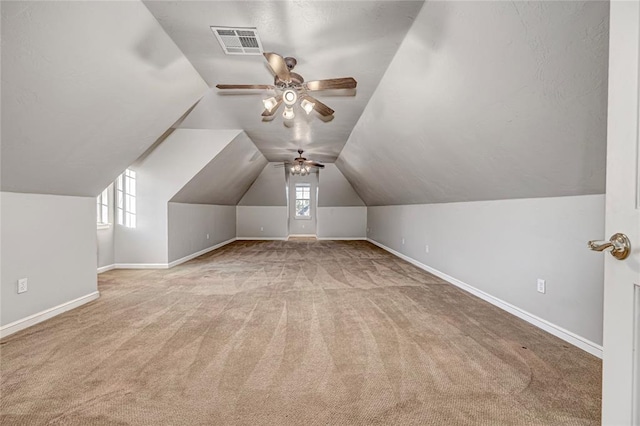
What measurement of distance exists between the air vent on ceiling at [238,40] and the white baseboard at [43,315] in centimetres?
299

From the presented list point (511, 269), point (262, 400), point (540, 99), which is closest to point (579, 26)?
point (540, 99)

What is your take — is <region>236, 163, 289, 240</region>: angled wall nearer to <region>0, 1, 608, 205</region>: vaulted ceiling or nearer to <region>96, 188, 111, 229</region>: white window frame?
<region>96, 188, 111, 229</region>: white window frame

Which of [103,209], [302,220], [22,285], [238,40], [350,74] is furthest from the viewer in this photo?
[302,220]

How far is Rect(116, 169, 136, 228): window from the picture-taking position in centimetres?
512

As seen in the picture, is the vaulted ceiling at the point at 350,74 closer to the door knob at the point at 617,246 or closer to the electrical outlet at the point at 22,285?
the electrical outlet at the point at 22,285

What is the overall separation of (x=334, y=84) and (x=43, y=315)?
3.46 meters

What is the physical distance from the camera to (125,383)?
1.82m

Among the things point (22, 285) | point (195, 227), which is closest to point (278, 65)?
point (22, 285)

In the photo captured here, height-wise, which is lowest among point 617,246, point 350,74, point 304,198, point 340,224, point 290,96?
point 340,224

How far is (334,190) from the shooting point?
9.73m

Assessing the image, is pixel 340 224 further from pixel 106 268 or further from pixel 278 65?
pixel 278 65

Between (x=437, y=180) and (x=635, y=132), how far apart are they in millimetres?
3318

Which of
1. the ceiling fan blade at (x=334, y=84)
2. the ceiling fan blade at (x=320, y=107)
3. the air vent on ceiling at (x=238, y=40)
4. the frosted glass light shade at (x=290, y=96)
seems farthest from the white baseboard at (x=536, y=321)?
the air vent on ceiling at (x=238, y=40)

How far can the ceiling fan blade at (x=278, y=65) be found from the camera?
7.43ft
